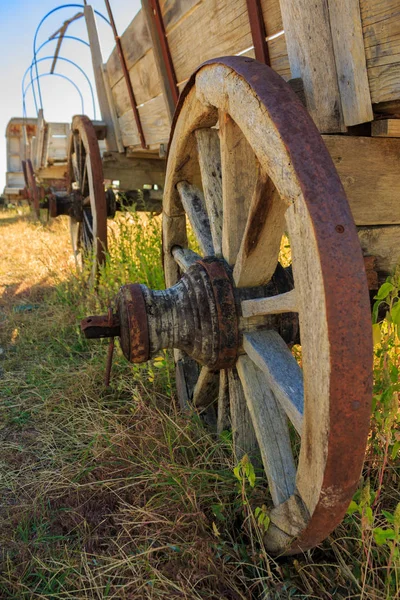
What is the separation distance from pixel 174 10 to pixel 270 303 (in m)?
1.73

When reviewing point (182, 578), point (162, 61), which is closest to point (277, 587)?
point (182, 578)

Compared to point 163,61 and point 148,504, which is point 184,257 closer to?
point 148,504

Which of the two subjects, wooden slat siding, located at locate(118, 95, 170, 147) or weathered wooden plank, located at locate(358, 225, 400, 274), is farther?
wooden slat siding, located at locate(118, 95, 170, 147)

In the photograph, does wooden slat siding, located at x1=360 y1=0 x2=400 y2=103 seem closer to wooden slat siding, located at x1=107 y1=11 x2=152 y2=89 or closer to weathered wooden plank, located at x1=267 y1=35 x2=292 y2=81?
weathered wooden plank, located at x1=267 y1=35 x2=292 y2=81

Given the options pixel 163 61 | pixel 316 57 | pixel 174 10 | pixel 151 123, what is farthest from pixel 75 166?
pixel 316 57

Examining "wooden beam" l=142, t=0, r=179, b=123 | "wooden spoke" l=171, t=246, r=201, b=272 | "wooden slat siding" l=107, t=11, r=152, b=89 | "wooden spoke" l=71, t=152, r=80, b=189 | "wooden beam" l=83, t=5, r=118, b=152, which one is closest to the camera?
"wooden spoke" l=171, t=246, r=201, b=272

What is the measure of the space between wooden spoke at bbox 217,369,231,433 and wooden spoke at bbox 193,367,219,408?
0.26 feet

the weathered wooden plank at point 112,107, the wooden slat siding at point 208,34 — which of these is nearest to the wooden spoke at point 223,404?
the wooden slat siding at point 208,34

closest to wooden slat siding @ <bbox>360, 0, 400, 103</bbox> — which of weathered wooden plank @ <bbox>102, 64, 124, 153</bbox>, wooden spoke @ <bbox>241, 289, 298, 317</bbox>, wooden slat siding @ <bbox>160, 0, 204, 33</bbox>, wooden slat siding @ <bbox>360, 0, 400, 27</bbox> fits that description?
wooden slat siding @ <bbox>360, 0, 400, 27</bbox>

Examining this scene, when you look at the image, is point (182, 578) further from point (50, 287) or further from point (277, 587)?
point (50, 287)

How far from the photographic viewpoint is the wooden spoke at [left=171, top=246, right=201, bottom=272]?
6.43ft

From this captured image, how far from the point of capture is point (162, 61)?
2.67m

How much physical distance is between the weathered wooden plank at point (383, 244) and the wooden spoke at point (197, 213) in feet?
1.73

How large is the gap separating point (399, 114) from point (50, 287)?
11.2ft
